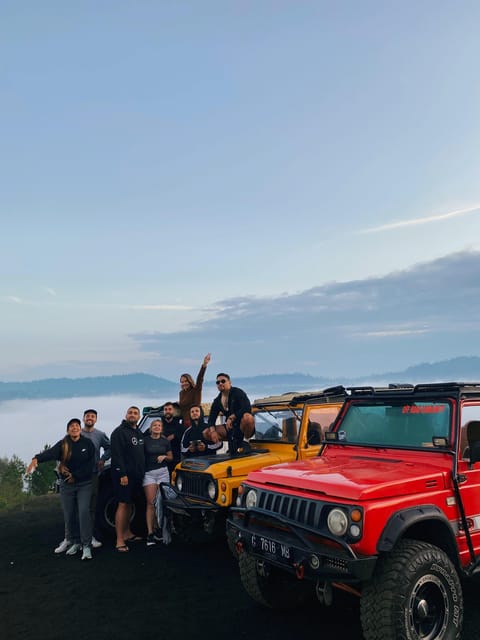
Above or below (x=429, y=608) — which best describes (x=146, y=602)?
below

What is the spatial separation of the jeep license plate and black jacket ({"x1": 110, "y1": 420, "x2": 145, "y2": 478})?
3.55 meters

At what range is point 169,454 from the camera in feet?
27.0

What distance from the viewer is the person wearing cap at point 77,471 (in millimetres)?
7555

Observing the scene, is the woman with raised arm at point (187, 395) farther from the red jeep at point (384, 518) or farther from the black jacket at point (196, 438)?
the red jeep at point (384, 518)

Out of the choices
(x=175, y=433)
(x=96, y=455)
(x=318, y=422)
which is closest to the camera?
(x=318, y=422)

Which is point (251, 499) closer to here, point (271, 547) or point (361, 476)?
point (271, 547)

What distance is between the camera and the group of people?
761 cm

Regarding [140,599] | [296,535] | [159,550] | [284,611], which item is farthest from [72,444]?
[296,535]

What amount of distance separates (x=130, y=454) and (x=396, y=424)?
165 inches

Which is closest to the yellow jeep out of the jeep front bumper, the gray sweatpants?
the gray sweatpants

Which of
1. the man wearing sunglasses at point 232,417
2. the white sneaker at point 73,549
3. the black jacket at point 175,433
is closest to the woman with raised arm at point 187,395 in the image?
the black jacket at point 175,433

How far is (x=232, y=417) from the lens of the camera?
813 cm

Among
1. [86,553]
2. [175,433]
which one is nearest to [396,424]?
[175,433]

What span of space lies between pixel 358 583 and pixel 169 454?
451 cm
